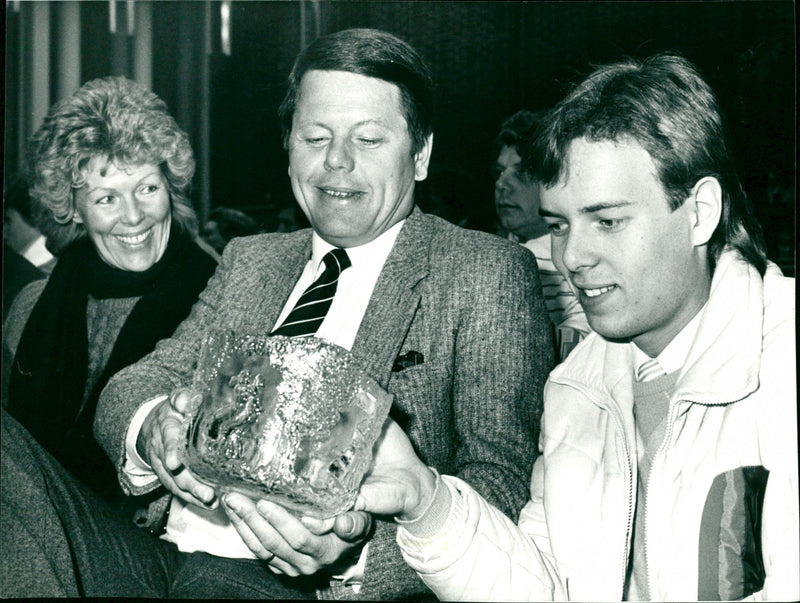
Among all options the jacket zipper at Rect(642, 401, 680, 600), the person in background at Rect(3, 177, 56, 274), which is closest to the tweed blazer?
the jacket zipper at Rect(642, 401, 680, 600)

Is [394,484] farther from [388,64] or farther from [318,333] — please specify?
[388,64]

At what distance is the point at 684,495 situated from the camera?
1312 mm

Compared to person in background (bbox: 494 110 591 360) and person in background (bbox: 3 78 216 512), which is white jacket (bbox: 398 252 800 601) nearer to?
person in background (bbox: 494 110 591 360)

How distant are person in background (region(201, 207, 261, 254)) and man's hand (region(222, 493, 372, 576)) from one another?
636 mm

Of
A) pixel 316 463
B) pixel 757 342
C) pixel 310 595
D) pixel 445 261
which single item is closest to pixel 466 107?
pixel 445 261

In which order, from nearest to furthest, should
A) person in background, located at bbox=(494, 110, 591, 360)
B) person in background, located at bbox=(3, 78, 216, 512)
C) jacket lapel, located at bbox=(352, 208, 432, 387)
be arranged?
jacket lapel, located at bbox=(352, 208, 432, 387) → person in background, located at bbox=(494, 110, 591, 360) → person in background, located at bbox=(3, 78, 216, 512)

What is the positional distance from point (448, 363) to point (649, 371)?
1.03ft

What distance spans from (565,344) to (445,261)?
256 millimetres

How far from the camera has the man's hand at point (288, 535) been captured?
1.21m

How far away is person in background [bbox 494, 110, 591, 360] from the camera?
1.61 meters

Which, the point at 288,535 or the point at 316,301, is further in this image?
the point at 316,301

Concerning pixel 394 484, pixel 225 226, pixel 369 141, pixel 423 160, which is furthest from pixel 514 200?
pixel 394 484

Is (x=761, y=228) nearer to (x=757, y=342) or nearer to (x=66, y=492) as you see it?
(x=757, y=342)

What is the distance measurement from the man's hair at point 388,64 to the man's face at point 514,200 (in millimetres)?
147
